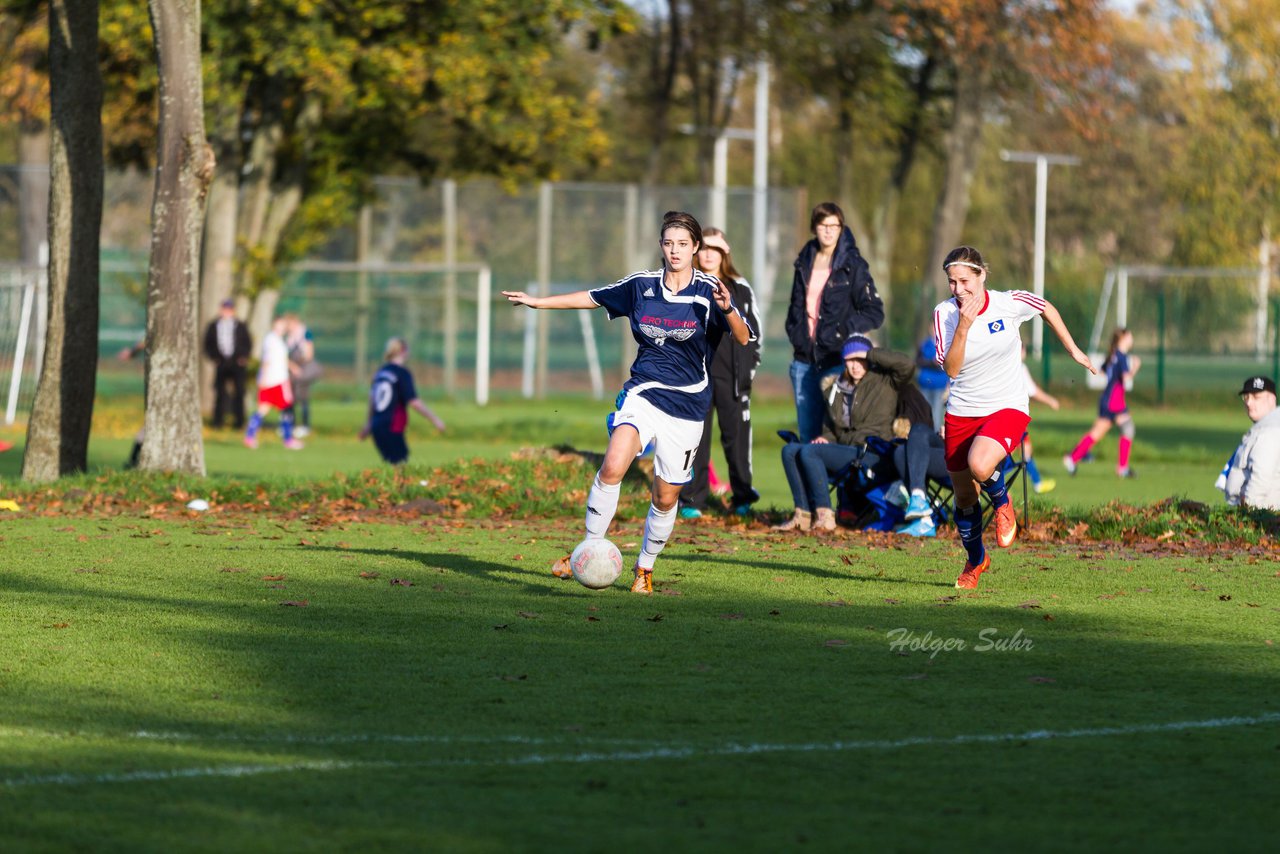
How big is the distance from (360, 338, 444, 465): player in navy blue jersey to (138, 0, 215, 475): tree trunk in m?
2.96

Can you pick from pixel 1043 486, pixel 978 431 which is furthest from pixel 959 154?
pixel 978 431

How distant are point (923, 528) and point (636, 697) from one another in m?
6.46

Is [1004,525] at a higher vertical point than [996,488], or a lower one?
lower

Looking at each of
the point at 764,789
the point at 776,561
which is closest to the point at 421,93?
the point at 776,561

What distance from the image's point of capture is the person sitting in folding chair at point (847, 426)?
13688mm

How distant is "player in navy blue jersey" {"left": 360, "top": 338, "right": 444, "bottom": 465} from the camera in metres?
19.6

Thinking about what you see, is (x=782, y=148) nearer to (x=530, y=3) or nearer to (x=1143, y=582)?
(x=530, y=3)

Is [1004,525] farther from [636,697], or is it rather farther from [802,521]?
[636,697]

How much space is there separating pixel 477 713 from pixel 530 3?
23876mm

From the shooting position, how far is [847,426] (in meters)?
13.9

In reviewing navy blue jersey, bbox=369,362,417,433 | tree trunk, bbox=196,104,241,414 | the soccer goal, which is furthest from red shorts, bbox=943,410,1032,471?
tree trunk, bbox=196,104,241,414

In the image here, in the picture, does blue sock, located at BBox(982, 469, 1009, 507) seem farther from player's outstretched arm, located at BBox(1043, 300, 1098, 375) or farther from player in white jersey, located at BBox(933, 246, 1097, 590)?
player's outstretched arm, located at BBox(1043, 300, 1098, 375)

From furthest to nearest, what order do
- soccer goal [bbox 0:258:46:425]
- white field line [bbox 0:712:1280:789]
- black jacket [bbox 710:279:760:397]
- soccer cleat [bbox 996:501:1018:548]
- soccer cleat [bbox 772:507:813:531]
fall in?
soccer goal [bbox 0:258:46:425] < black jacket [bbox 710:279:760:397] < soccer cleat [bbox 772:507:813:531] < soccer cleat [bbox 996:501:1018:548] < white field line [bbox 0:712:1280:789]

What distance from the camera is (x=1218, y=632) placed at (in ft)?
30.1
